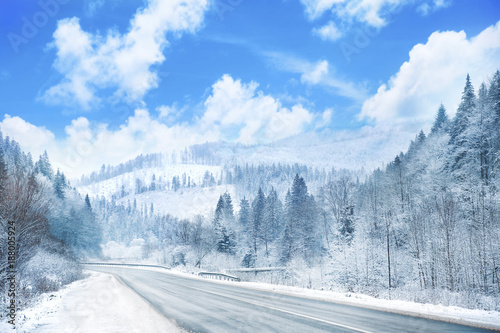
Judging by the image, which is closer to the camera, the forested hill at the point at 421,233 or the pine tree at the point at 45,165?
the forested hill at the point at 421,233

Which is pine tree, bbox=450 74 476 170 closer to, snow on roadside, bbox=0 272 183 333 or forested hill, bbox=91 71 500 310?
forested hill, bbox=91 71 500 310

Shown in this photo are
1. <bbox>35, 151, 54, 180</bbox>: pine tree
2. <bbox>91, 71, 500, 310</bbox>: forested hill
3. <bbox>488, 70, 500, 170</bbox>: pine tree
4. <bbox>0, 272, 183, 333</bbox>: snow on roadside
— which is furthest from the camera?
<bbox>35, 151, 54, 180</bbox>: pine tree

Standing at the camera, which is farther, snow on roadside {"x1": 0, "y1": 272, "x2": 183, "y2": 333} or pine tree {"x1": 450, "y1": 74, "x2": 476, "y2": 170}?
pine tree {"x1": 450, "y1": 74, "x2": 476, "y2": 170}

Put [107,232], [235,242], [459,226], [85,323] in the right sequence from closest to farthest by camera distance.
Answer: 1. [85,323]
2. [459,226]
3. [235,242]
4. [107,232]

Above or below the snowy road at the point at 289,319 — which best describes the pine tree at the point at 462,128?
above

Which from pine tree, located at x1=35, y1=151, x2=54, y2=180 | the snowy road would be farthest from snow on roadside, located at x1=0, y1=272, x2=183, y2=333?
pine tree, located at x1=35, y1=151, x2=54, y2=180

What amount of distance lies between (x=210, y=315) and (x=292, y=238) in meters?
44.0

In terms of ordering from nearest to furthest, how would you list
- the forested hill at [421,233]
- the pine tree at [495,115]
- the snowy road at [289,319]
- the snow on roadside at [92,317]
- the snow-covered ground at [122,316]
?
the snowy road at [289,319]
the snow-covered ground at [122,316]
the snow on roadside at [92,317]
the forested hill at [421,233]
the pine tree at [495,115]

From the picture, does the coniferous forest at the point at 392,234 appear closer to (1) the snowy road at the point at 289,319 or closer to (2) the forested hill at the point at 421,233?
(2) the forested hill at the point at 421,233

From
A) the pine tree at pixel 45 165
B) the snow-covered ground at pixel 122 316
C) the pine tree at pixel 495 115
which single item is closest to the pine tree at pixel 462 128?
the pine tree at pixel 495 115

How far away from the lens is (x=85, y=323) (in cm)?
1050

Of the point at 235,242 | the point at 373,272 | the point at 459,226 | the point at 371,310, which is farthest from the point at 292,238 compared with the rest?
the point at 371,310

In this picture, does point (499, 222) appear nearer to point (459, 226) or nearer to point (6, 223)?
point (459, 226)

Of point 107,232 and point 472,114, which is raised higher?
point 472,114
